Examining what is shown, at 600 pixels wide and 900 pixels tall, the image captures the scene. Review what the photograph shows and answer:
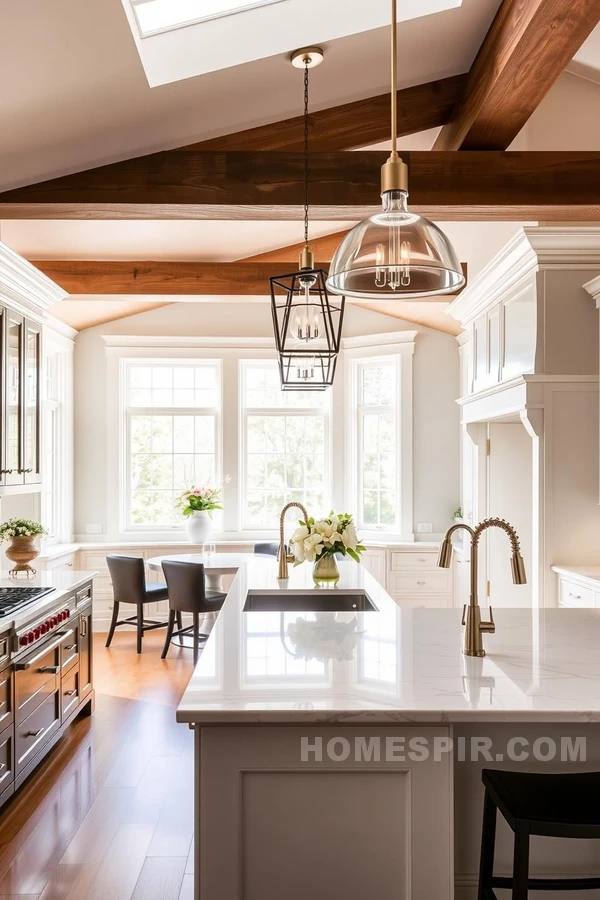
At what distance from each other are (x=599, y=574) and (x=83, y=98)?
128 inches

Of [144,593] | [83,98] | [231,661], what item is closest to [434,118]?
[83,98]

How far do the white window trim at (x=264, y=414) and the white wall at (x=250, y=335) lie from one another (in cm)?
47

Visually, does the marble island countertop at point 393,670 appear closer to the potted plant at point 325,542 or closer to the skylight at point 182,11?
the potted plant at point 325,542

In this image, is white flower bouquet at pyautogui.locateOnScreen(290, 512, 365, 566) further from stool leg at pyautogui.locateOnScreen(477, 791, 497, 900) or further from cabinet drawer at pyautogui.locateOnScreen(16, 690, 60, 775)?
stool leg at pyautogui.locateOnScreen(477, 791, 497, 900)

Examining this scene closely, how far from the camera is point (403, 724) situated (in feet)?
5.77

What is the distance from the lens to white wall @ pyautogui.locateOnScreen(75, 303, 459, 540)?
286 inches

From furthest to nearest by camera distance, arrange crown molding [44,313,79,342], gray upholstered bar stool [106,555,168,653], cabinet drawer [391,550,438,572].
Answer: cabinet drawer [391,550,438,572] < crown molding [44,313,79,342] < gray upholstered bar stool [106,555,168,653]

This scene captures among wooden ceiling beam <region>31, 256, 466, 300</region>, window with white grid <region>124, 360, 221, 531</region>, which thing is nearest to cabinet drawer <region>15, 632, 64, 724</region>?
wooden ceiling beam <region>31, 256, 466, 300</region>

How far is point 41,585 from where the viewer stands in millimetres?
4145

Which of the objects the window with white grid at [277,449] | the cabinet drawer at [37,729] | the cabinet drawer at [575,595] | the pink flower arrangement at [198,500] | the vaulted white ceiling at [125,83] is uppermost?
the vaulted white ceiling at [125,83]

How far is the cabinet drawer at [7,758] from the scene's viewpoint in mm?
3150

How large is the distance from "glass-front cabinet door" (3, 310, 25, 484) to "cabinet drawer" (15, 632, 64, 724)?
997 millimetres

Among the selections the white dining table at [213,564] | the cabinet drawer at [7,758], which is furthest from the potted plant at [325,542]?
the white dining table at [213,564]

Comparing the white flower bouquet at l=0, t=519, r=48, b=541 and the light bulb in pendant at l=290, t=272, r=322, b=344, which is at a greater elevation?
the light bulb in pendant at l=290, t=272, r=322, b=344
